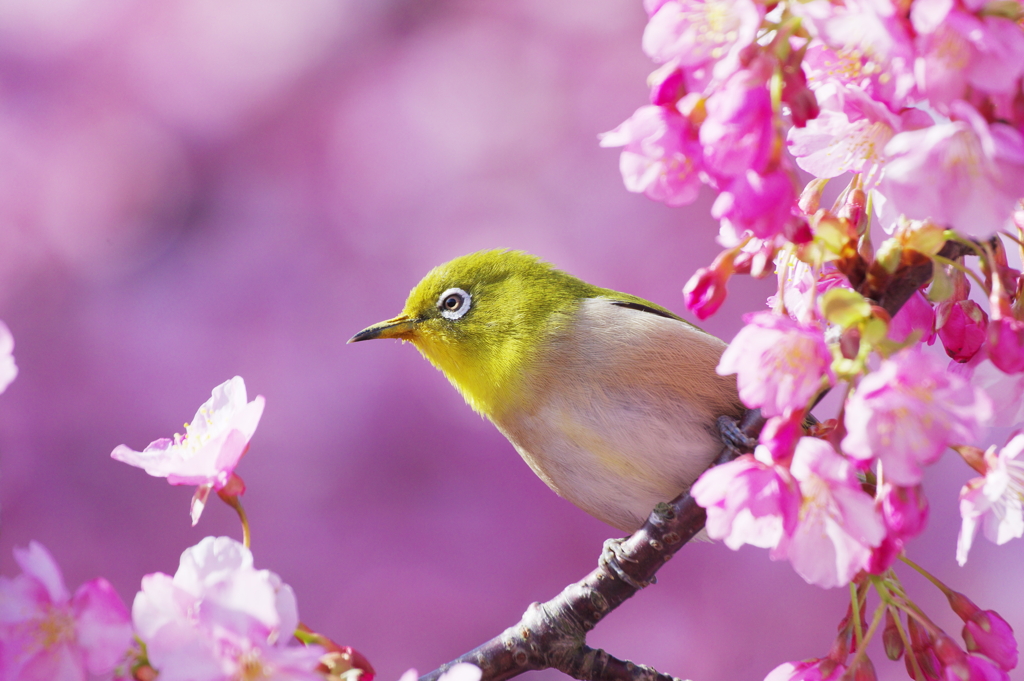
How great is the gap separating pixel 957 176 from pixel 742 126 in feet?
0.46

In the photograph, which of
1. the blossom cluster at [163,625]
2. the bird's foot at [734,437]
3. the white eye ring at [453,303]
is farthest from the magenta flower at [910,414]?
the white eye ring at [453,303]

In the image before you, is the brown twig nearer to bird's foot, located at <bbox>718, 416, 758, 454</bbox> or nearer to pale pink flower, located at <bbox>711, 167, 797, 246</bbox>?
bird's foot, located at <bbox>718, 416, 758, 454</bbox>

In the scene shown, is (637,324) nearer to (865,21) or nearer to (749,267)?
(749,267)

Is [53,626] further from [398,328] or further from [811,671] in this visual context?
[398,328]

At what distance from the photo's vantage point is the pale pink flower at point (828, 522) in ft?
1.79

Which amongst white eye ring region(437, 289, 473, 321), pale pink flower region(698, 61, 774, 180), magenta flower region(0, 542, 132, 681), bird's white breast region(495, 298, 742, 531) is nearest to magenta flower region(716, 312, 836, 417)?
pale pink flower region(698, 61, 774, 180)

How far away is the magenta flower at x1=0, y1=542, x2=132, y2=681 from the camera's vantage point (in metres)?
0.57

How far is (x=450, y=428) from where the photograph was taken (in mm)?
2215

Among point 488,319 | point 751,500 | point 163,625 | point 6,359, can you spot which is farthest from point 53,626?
point 488,319

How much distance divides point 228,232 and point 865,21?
6.73 ft

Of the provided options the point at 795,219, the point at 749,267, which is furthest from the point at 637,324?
the point at 795,219

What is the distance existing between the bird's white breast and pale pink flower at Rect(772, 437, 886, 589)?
0.62 m

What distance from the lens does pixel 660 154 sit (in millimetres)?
626

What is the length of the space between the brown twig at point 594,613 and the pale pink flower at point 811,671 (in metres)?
0.18
